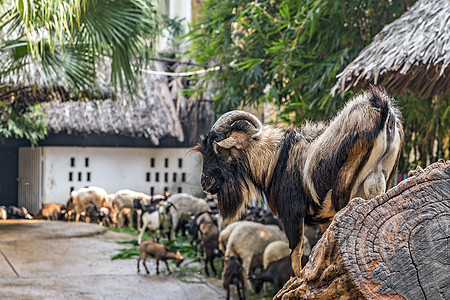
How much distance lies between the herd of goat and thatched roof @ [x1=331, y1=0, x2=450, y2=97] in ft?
6.62

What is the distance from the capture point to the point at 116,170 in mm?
17328

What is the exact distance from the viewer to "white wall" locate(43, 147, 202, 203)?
16.7 metres

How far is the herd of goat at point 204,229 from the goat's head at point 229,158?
2.24 m

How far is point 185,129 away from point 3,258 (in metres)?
8.11

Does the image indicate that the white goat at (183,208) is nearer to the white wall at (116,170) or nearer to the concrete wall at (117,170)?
the concrete wall at (117,170)

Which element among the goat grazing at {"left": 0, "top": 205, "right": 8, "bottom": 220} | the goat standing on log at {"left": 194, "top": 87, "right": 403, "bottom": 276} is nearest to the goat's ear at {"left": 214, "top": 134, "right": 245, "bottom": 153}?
the goat standing on log at {"left": 194, "top": 87, "right": 403, "bottom": 276}

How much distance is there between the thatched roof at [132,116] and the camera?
16.0 m

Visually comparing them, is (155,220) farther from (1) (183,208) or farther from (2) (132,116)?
(2) (132,116)

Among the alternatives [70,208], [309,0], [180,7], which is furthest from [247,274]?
[180,7]

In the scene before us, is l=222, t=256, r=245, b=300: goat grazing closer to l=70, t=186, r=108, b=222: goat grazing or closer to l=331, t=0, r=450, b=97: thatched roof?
l=331, t=0, r=450, b=97: thatched roof

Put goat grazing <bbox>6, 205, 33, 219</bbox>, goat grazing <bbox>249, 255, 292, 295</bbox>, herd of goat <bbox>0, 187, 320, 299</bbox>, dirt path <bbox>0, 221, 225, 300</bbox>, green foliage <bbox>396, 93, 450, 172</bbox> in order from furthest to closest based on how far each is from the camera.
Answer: goat grazing <bbox>6, 205, 33, 219</bbox>, dirt path <bbox>0, 221, 225, 300</bbox>, herd of goat <bbox>0, 187, 320, 299</bbox>, green foliage <bbox>396, 93, 450, 172</bbox>, goat grazing <bbox>249, 255, 292, 295</bbox>

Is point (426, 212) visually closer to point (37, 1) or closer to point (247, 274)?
point (37, 1)

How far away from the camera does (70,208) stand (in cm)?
1577

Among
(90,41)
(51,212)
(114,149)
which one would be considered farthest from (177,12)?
(90,41)
